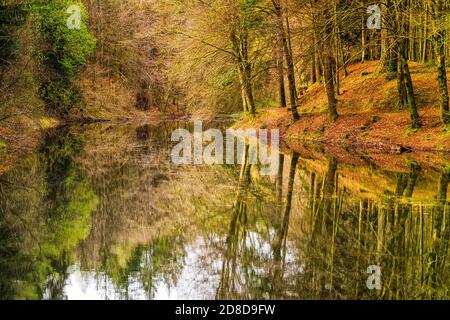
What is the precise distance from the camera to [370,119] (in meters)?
25.3

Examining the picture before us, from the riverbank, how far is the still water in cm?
397

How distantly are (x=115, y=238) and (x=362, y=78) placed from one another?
940 inches

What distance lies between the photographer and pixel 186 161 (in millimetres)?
22000

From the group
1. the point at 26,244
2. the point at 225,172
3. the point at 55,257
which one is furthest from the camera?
the point at 225,172

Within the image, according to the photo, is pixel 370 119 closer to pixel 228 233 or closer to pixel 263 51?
pixel 263 51

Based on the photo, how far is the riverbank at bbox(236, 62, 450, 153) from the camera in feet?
72.6

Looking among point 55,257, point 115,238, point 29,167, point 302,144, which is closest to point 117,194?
point 115,238

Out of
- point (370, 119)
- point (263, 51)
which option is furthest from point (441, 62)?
point (263, 51)

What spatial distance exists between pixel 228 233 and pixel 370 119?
17004 millimetres

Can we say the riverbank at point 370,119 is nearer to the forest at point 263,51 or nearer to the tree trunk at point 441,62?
the forest at point 263,51

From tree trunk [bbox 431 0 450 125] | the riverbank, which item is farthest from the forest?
the riverbank

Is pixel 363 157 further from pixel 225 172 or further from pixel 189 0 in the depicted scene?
pixel 189 0

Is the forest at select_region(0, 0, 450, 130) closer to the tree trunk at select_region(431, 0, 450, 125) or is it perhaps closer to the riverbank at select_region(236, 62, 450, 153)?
the tree trunk at select_region(431, 0, 450, 125)

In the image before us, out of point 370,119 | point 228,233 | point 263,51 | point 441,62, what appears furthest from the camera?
point 263,51
